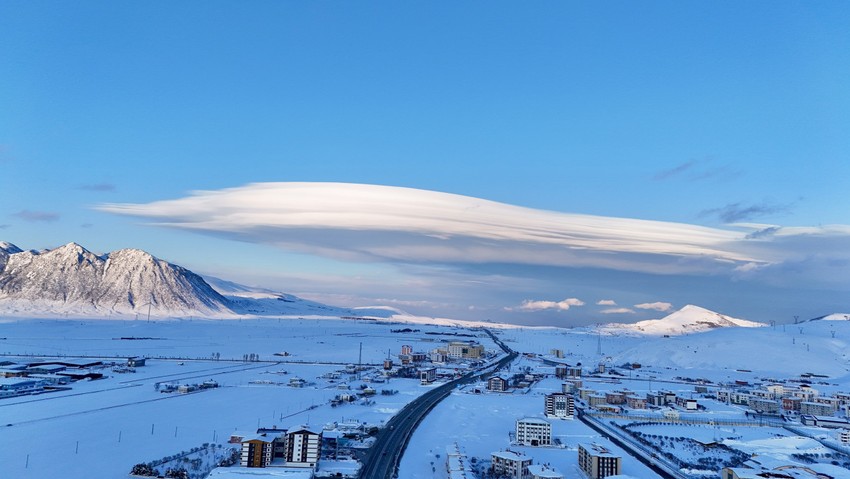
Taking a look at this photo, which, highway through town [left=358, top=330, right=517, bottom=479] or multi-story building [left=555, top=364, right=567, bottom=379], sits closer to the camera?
highway through town [left=358, top=330, right=517, bottom=479]

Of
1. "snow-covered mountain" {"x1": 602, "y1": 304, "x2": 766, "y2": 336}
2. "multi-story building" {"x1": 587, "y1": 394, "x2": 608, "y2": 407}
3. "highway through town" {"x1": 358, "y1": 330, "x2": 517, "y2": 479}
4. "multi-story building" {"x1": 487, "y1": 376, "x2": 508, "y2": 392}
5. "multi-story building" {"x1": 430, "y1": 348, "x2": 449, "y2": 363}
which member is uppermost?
"snow-covered mountain" {"x1": 602, "y1": 304, "x2": 766, "y2": 336}

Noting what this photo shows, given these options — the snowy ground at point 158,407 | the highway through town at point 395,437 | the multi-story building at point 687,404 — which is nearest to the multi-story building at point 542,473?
the highway through town at point 395,437

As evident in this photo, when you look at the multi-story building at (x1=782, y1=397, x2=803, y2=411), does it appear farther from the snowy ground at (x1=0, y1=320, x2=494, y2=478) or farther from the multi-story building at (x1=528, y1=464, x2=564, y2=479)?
the multi-story building at (x1=528, y1=464, x2=564, y2=479)

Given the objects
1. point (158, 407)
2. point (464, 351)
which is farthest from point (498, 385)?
point (464, 351)

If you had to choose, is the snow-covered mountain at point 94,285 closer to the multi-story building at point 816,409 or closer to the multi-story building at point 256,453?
the multi-story building at point 256,453

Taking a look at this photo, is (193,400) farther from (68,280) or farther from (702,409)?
(68,280)

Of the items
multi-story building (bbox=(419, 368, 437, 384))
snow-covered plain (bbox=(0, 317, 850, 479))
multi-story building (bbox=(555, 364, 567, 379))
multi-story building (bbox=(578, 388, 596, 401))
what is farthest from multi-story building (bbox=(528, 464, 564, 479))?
multi-story building (bbox=(555, 364, 567, 379))

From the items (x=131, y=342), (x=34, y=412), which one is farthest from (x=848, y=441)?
(x=131, y=342)
